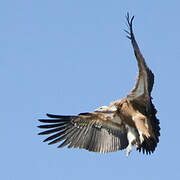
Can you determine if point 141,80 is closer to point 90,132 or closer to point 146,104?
point 146,104

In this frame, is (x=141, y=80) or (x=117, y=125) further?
(x=117, y=125)

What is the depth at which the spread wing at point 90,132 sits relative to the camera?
1777cm

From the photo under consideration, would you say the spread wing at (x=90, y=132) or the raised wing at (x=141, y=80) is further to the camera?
the spread wing at (x=90, y=132)

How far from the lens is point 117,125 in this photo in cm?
1817

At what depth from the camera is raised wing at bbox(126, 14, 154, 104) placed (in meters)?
16.4

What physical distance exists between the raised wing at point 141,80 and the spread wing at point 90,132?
0.97 metres

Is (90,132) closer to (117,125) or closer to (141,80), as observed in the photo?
(117,125)

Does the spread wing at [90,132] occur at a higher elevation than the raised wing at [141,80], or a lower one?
lower

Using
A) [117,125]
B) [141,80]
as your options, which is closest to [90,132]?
[117,125]

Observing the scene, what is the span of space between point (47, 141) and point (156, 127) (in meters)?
2.67

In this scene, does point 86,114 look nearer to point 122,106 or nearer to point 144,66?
→ point 122,106

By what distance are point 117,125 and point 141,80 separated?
71.2 inches

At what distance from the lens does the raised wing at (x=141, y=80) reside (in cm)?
1636

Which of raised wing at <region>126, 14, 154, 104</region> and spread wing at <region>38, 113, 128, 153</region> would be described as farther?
spread wing at <region>38, 113, 128, 153</region>
